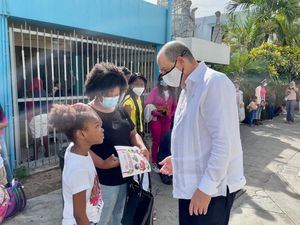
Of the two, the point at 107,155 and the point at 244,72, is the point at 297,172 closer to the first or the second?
the point at 107,155

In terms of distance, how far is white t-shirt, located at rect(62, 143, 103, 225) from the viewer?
1.74 m

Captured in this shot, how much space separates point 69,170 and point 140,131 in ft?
7.95

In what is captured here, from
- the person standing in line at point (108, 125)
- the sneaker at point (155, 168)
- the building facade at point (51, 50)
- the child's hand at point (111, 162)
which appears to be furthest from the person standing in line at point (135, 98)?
the child's hand at point (111, 162)

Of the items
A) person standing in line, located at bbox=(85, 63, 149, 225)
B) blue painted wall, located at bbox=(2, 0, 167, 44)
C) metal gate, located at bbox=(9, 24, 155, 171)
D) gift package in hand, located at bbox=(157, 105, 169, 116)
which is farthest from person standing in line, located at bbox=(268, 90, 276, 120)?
person standing in line, located at bbox=(85, 63, 149, 225)

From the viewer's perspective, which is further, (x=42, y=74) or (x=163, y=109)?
(x=42, y=74)

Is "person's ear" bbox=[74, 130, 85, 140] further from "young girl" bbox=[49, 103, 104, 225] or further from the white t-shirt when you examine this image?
the white t-shirt

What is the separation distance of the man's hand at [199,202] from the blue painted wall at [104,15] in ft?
12.2

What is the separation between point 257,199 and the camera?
413 centimetres

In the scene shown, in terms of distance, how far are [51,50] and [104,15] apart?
1.29 meters

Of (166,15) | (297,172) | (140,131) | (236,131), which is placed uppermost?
(166,15)

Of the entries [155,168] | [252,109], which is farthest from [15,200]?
[252,109]

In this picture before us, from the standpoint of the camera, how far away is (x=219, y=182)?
171 centimetres

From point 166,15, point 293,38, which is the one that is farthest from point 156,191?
point 293,38

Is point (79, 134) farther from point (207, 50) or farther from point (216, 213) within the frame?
point (207, 50)
